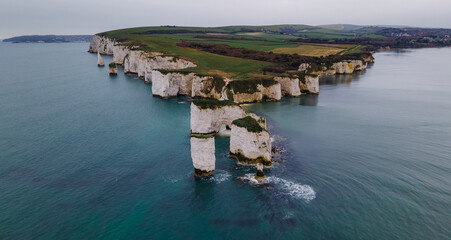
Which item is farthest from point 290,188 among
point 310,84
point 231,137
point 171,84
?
point 310,84

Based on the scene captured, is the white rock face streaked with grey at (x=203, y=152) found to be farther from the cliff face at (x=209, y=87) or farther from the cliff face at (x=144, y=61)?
the cliff face at (x=144, y=61)

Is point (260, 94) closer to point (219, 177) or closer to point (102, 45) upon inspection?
point (219, 177)

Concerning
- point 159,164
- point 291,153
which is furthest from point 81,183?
point 291,153

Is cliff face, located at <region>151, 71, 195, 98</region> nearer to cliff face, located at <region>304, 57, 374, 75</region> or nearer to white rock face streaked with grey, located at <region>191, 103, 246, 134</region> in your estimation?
white rock face streaked with grey, located at <region>191, 103, 246, 134</region>

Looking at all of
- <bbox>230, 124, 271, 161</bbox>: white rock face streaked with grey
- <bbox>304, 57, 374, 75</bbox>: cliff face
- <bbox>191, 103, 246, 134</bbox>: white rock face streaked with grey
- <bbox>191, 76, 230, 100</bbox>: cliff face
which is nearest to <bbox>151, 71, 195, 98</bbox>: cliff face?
<bbox>191, 76, 230, 100</bbox>: cliff face

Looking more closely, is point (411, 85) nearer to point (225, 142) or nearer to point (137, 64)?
point (225, 142)
